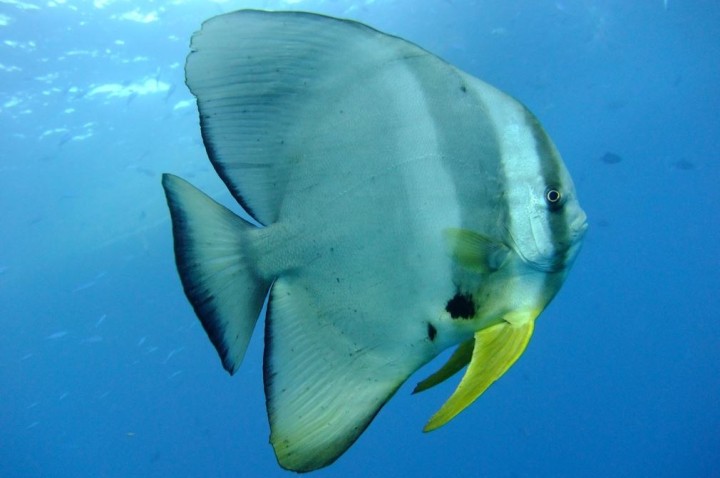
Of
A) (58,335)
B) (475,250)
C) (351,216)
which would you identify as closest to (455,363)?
(475,250)

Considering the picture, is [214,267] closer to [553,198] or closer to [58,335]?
[553,198]

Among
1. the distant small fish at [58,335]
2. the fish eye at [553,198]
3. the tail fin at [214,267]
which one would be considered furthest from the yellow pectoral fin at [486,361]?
the distant small fish at [58,335]

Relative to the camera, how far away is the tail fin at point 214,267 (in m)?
1.05

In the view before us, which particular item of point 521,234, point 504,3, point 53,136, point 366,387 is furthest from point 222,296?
point 53,136

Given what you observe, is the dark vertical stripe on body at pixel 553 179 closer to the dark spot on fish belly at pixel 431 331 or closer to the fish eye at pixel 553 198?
the fish eye at pixel 553 198

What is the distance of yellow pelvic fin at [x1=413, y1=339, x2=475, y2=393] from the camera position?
3.68 feet

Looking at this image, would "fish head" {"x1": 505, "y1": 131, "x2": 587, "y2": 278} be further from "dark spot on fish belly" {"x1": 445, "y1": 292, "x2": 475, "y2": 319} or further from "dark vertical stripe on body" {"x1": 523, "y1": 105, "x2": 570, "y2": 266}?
"dark spot on fish belly" {"x1": 445, "y1": 292, "x2": 475, "y2": 319}

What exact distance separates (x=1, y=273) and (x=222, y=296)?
32704 mm

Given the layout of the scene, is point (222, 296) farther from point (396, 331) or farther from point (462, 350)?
point (462, 350)

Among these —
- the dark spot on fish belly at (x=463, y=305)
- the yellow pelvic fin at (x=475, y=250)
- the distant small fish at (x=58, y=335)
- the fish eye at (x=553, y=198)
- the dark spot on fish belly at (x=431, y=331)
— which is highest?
the fish eye at (x=553, y=198)

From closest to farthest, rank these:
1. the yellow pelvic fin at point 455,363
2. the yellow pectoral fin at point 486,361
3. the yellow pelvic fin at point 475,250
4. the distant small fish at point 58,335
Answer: the yellow pectoral fin at point 486,361 → the yellow pelvic fin at point 475,250 → the yellow pelvic fin at point 455,363 → the distant small fish at point 58,335

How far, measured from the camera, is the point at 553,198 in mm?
1060

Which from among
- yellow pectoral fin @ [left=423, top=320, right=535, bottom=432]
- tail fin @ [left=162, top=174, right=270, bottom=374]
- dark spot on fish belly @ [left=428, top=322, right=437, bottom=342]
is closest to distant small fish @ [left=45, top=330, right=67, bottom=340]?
tail fin @ [left=162, top=174, right=270, bottom=374]

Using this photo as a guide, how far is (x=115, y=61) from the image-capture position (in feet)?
54.9
